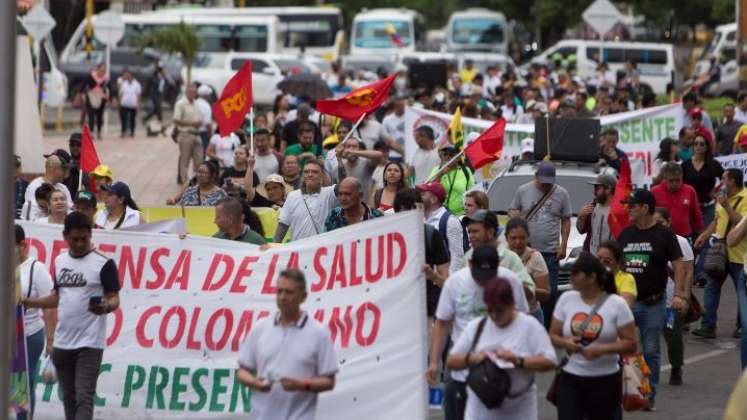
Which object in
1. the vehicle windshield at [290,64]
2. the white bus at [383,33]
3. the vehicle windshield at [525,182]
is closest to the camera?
the vehicle windshield at [525,182]

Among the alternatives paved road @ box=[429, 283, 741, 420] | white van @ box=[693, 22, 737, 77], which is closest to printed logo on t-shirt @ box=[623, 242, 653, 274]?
paved road @ box=[429, 283, 741, 420]

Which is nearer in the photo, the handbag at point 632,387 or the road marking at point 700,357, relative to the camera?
the handbag at point 632,387

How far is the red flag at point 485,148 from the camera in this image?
1653 cm

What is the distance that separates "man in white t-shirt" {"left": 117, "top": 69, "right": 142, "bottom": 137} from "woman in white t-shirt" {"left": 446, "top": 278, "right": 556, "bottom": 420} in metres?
26.0

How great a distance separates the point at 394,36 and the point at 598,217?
41.4m

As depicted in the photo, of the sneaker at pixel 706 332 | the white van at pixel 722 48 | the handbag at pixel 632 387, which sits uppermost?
the white van at pixel 722 48

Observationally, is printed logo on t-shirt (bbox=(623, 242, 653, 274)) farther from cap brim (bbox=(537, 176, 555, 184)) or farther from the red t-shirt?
the red t-shirt

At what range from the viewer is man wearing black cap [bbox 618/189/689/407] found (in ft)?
38.7

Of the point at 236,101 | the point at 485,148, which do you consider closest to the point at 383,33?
the point at 236,101

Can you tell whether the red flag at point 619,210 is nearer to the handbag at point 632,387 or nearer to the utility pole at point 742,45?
the handbag at point 632,387

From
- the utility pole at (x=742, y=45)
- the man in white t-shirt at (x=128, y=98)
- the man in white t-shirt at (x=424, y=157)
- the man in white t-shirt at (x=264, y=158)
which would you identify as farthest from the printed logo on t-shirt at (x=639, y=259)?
the man in white t-shirt at (x=128, y=98)

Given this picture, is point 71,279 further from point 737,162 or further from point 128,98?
point 128,98

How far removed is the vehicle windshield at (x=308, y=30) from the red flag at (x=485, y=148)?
39474 mm

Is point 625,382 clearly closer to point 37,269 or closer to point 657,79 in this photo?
point 37,269
